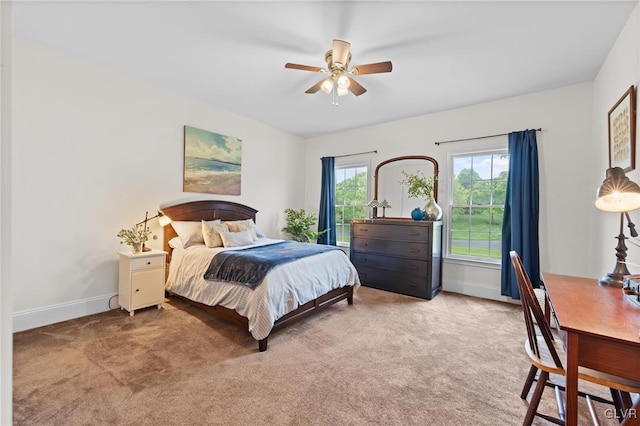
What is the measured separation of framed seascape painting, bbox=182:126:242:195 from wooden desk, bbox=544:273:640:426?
412 cm

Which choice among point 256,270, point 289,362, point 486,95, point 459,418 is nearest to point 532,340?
point 459,418

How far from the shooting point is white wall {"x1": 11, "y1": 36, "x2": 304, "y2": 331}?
8.59 ft

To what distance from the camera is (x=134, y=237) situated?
10.3 ft

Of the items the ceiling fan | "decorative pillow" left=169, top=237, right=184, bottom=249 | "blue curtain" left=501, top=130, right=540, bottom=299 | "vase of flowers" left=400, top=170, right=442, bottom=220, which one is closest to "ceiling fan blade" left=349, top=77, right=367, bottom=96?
the ceiling fan

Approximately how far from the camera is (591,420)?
1.61 metres

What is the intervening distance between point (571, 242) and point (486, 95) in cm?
212

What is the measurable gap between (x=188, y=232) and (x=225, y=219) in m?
0.80

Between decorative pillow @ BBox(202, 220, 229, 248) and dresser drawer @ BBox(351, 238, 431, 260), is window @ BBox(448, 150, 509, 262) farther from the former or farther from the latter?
decorative pillow @ BBox(202, 220, 229, 248)

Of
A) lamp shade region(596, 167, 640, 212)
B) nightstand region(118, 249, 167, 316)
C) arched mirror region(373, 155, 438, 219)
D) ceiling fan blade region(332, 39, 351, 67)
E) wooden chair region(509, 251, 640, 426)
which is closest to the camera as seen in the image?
wooden chair region(509, 251, 640, 426)

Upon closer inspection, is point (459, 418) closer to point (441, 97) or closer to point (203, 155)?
point (441, 97)

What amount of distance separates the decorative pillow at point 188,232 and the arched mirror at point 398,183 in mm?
2841

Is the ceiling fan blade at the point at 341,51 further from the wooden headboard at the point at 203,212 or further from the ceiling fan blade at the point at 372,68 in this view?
the wooden headboard at the point at 203,212

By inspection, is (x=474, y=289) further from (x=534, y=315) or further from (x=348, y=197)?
(x=534, y=315)

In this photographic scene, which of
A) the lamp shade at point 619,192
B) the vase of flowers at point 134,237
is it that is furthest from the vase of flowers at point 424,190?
the vase of flowers at point 134,237
